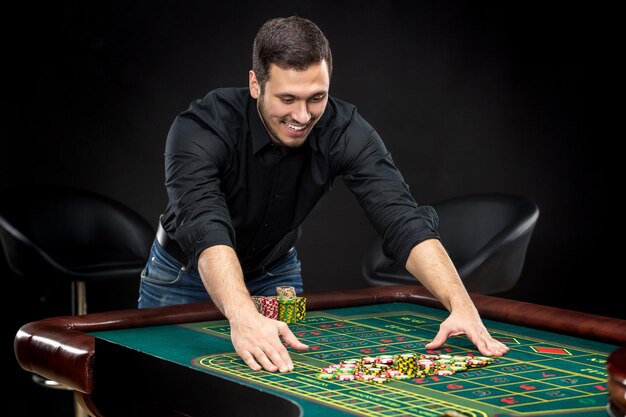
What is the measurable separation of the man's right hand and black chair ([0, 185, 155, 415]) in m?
2.42

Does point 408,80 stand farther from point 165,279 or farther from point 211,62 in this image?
point 165,279

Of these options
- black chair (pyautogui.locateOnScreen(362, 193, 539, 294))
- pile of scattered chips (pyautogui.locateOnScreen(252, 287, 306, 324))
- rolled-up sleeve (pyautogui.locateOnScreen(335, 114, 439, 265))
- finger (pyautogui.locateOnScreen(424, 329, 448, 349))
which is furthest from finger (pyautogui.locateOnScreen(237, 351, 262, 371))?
black chair (pyautogui.locateOnScreen(362, 193, 539, 294))

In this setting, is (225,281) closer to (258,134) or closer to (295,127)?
(295,127)

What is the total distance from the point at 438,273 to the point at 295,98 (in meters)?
0.65

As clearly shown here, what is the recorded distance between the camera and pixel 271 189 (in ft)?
11.5

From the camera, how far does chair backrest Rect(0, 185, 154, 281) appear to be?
16.1ft

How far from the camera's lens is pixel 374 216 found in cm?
332

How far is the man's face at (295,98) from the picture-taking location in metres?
3.02

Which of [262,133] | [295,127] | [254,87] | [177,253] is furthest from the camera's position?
[177,253]

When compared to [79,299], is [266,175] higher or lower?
higher

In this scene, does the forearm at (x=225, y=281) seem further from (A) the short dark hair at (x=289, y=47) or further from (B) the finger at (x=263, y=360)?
(A) the short dark hair at (x=289, y=47)

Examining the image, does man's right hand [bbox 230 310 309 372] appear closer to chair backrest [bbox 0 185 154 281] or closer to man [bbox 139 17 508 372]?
man [bbox 139 17 508 372]

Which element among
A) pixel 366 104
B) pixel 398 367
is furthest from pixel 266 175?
pixel 366 104

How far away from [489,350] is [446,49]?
395 cm
